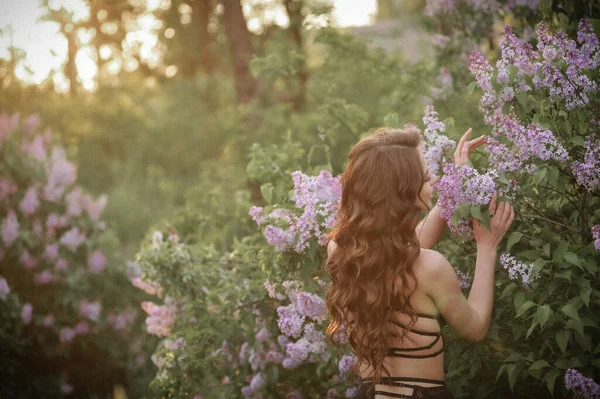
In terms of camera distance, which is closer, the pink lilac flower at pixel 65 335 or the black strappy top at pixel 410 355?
the black strappy top at pixel 410 355

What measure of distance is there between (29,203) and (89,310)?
1286 millimetres

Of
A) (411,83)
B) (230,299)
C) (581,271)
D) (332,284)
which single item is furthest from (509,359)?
(411,83)

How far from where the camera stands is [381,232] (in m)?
2.79

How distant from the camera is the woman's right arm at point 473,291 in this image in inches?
105

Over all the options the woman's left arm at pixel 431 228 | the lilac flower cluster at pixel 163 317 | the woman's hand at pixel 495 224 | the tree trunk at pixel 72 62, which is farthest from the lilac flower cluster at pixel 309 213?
the tree trunk at pixel 72 62

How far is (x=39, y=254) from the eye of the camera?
257 inches

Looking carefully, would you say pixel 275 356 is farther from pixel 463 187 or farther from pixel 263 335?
pixel 463 187

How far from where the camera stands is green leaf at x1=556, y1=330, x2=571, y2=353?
2.72 meters

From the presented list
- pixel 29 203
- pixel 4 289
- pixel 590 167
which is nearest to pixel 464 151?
pixel 590 167

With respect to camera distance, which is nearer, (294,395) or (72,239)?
(294,395)

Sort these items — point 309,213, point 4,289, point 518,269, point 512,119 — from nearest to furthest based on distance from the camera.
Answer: point 518,269 → point 512,119 → point 309,213 → point 4,289

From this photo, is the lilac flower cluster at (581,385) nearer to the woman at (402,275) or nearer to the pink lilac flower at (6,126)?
the woman at (402,275)

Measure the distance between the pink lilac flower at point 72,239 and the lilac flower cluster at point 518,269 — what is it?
5039mm

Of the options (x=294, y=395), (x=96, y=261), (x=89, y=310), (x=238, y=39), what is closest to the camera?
(x=294, y=395)
